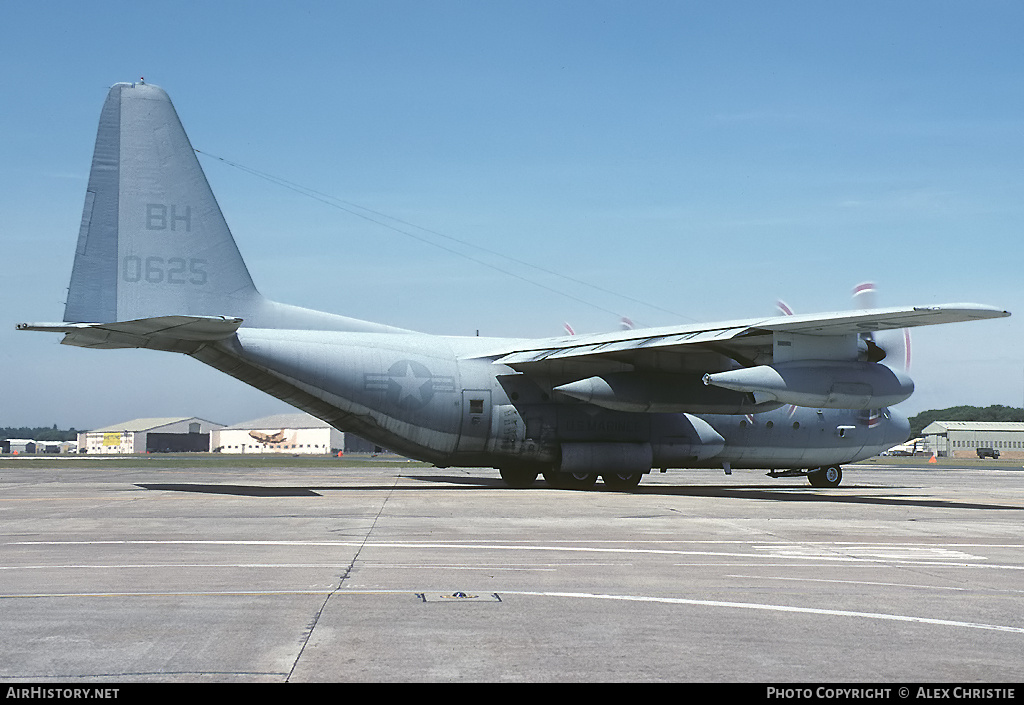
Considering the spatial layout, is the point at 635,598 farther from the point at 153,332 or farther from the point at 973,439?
the point at 973,439

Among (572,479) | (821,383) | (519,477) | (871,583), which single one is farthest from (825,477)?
(871,583)

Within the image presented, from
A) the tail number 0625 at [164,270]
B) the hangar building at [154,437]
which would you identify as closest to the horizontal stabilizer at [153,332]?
the tail number 0625 at [164,270]

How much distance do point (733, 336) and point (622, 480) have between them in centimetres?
867

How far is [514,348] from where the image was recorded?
31641mm

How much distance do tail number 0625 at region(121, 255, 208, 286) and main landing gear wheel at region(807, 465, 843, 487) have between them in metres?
24.0

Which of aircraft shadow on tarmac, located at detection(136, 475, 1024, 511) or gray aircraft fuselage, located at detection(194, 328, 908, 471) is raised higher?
gray aircraft fuselage, located at detection(194, 328, 908, 471)

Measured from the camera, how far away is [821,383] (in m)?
25.4

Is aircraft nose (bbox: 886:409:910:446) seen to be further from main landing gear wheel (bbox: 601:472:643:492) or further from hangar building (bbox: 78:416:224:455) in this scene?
hangar building (bbox: 78:416:224:455)

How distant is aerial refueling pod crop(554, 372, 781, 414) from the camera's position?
29453 millimetres

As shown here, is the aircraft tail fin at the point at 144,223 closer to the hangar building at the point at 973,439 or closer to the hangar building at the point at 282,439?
the hangar building at the point at 282,439

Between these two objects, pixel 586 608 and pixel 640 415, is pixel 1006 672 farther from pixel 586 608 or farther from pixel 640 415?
pixel 640 415

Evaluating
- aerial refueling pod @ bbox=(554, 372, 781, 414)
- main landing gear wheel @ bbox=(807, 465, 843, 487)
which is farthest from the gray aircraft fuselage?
aerial refueling pod @ bbox=(554, 372, 781, 414)

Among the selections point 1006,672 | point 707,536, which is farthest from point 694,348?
point 1006,672
